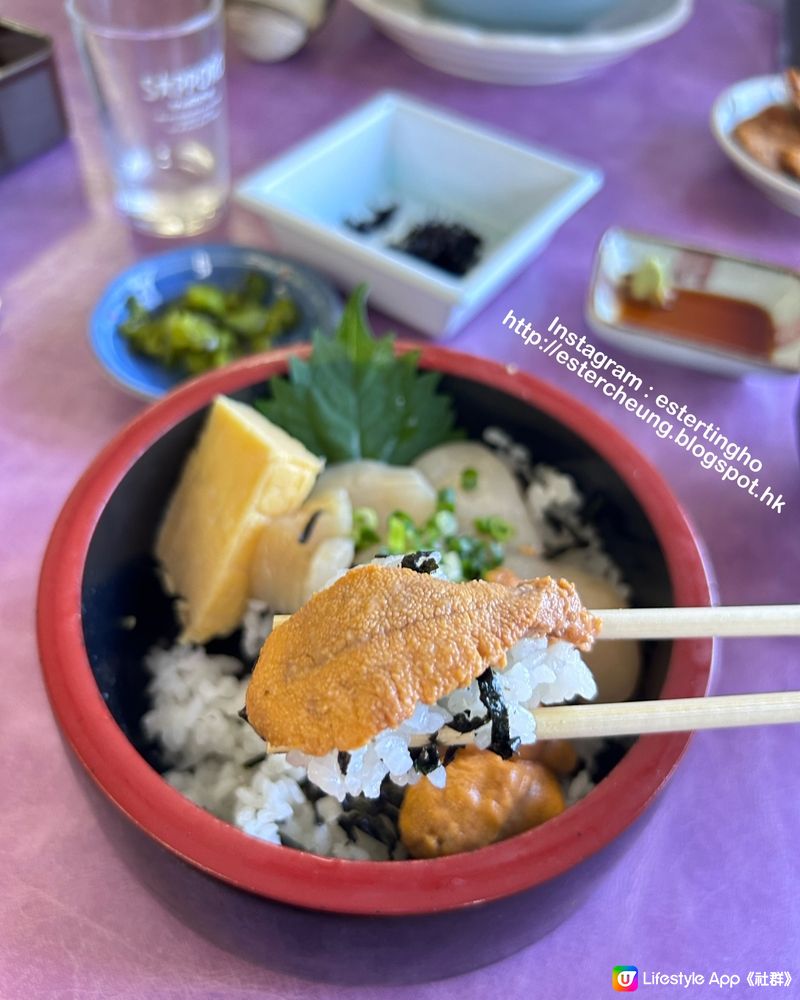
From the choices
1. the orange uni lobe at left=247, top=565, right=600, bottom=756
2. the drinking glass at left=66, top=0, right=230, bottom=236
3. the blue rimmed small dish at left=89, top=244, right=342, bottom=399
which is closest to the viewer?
the orange uni lobe at left=247, top=565, right=600, bottom=756

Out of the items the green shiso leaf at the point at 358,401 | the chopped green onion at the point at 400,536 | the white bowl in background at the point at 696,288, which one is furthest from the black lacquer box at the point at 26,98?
the chopped green onion at the point at 400,536

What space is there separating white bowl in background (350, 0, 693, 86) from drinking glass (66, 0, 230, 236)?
48 cm

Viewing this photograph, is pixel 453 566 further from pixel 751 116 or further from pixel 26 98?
pixel 751 116

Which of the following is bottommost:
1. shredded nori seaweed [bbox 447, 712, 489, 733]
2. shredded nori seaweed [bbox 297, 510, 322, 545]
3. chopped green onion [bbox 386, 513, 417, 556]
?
chopped green onion [bbox 386, 513, 417, 556]

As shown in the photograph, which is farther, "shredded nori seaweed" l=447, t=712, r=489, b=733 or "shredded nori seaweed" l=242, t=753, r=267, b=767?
"shredded nori seaweed" l=242, t=753, r=267, b=767

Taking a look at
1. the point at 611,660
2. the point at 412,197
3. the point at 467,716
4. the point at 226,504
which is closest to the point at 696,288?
the point at 412,197

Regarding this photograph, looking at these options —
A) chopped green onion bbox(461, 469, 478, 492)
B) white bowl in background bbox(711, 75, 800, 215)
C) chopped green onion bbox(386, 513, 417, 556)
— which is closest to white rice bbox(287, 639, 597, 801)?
chopped green onion bbox(386, 513, 417, 556)

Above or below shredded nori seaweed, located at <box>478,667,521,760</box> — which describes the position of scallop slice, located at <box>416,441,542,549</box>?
below

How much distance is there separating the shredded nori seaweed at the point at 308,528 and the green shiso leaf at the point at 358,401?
0.46ft

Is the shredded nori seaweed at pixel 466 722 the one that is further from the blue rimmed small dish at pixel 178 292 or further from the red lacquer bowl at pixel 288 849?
the blue rimmed small dish at pixel 178 292

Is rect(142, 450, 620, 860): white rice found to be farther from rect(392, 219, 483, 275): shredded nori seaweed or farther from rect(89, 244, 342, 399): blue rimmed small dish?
rect(392, 219, 483, 275): shredded nori seaweed

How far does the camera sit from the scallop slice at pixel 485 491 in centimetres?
99

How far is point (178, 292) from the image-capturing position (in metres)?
1.39

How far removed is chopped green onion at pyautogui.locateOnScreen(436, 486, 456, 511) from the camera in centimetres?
97
